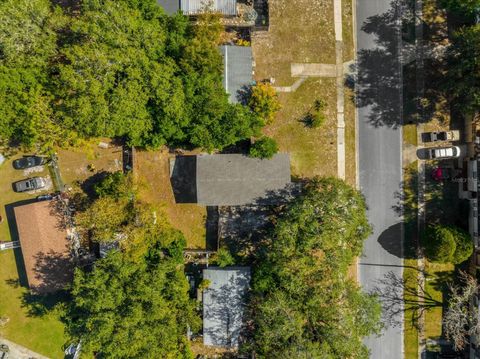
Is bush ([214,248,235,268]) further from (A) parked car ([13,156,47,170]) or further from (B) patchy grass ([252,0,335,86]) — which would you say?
(A) parked car ([13,156,47,170])

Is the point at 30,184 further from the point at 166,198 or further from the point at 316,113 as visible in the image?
the point at 316,113

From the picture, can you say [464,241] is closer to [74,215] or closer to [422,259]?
[422,259]

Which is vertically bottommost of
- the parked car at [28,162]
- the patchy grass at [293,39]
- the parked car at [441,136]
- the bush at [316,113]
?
the parked car at [28,162]

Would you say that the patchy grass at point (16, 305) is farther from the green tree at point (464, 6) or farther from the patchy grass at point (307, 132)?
the green tree at point (464, 6)

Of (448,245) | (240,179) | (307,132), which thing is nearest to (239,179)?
(240,179)

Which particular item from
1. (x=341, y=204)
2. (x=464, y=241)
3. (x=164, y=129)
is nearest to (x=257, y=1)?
(x=164, y=129)

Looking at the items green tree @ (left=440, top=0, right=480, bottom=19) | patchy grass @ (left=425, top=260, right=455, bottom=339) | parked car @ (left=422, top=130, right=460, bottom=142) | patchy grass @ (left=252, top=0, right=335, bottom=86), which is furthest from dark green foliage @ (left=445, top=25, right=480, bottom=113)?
patchy grass @ (left=425, top=260, right=455, bottom=339)

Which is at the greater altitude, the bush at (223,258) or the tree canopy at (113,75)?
the tree canopy at (113,75)

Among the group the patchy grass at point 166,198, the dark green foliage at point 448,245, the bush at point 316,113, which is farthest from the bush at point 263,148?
the dark green foliage at point 448,245
